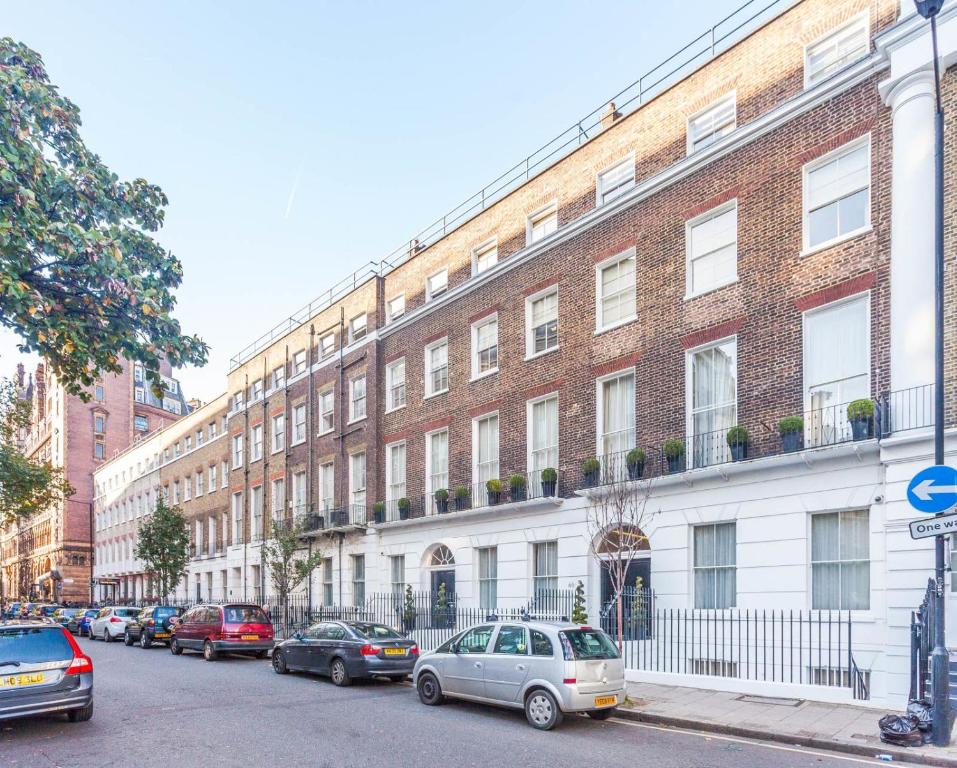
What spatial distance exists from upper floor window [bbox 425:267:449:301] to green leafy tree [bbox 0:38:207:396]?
1430 cm

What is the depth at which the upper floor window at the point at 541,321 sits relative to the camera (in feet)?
70.1

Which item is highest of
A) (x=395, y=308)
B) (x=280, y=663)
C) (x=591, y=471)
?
(x=395, y=308)

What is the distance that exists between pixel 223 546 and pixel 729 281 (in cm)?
3188

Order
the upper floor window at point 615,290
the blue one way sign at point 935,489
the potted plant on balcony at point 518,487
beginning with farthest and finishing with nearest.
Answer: the potted plant on balcony at point 518,487 < the upper floor window at point 615,290 < the blue one way sign at point 935,489

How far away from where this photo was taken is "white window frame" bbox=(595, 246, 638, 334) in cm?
1883

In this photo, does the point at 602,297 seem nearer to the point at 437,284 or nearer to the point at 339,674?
the point at 437,284

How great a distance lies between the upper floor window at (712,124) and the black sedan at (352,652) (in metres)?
12.2

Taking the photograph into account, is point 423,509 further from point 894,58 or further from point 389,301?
point 894,58

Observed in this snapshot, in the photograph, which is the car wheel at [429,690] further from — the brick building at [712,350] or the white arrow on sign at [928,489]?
the white arrow on sign at [928,489]

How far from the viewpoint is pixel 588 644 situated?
11.6 meters

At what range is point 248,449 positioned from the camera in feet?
128

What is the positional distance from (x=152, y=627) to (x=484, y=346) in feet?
49.5

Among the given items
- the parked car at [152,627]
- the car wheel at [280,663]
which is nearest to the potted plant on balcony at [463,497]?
the car wheel at [280,663]

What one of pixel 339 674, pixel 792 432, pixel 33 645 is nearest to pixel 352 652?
pixel 339 674
